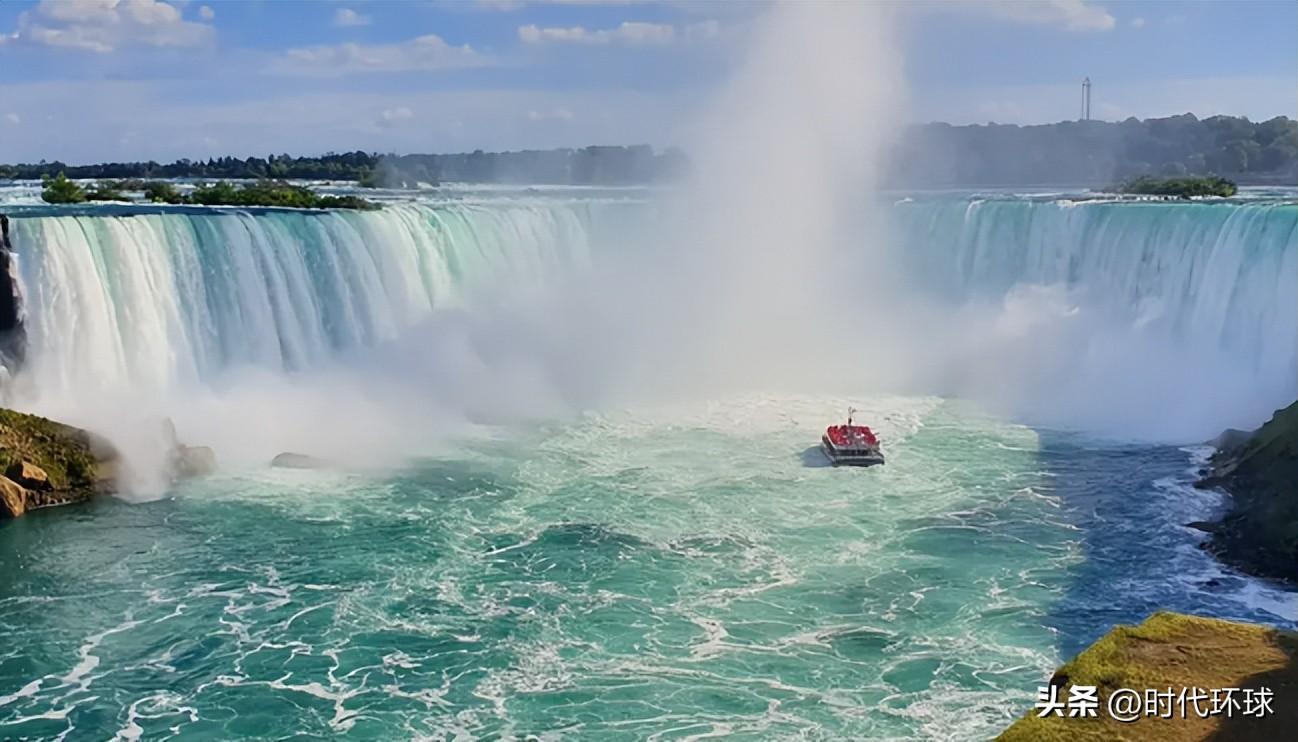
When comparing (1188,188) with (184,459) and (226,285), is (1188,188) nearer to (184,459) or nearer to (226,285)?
(226,285)

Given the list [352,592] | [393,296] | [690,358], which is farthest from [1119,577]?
[393,296]

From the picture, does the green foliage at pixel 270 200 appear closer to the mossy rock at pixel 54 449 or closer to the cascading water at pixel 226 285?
the cascading water at pixel 226 285

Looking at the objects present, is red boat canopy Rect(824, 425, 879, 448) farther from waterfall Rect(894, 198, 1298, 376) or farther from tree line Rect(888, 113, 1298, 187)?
tree line Rect(888, 113, 1298, 187)

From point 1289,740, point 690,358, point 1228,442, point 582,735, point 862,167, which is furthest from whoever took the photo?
point 862,167

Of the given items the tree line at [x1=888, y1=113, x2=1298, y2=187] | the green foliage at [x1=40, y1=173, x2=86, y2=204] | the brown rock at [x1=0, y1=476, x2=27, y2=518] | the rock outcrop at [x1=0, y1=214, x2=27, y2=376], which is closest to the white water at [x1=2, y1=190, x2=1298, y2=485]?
the rock outcrop at [x1=0, y1=214, x2=27, y2=376]

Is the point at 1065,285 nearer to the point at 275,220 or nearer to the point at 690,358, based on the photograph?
the point at 690,358

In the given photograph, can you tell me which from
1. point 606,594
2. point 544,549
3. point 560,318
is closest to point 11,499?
point 544,549

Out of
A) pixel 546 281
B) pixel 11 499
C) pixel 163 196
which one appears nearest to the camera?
pixel 11 499
